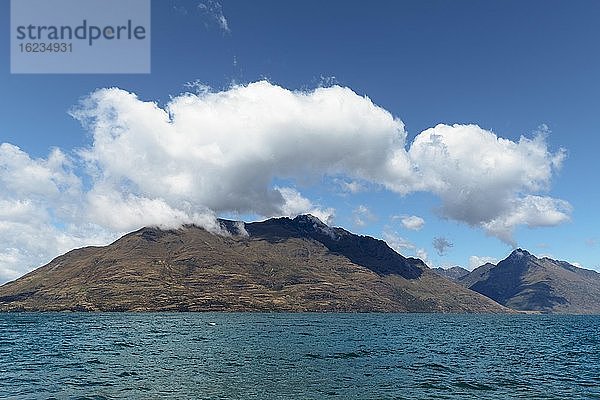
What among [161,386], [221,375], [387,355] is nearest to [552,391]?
[387,355]

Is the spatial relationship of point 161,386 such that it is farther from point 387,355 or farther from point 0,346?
point 0,346

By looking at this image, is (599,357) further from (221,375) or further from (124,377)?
(124,377)

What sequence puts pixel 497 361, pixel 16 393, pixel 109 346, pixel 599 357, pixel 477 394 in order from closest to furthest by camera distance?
pixel 16 393 → pixel 477 394 → pixel 497 361 → pixel 599 357 → pixel 109 346

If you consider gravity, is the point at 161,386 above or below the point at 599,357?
above

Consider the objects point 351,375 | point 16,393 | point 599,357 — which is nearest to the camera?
point 16,393

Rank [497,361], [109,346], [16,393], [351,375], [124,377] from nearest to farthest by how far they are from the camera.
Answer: [16,393], [124,377], [351,375], [497,361], [109,346]

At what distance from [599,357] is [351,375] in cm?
5760

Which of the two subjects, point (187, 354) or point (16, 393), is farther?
point (187, 354)

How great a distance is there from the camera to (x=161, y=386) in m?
49.8

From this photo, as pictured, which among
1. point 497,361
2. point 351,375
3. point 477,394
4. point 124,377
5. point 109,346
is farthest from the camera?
point 109,346

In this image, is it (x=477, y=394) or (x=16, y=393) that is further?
(x=477, y=394)

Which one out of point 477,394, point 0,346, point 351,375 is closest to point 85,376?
point 351,375

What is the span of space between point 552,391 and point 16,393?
2245 inches

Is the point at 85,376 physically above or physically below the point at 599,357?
above
